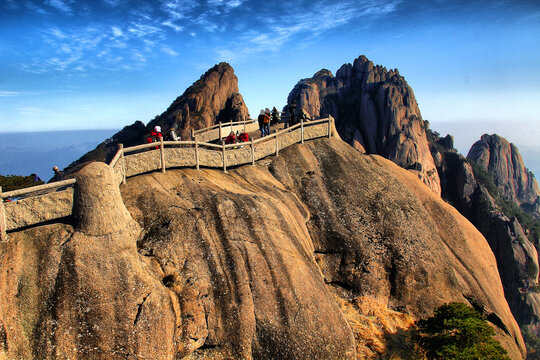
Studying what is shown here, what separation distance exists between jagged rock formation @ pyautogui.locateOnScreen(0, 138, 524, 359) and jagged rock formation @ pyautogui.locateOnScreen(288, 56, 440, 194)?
73.1 m

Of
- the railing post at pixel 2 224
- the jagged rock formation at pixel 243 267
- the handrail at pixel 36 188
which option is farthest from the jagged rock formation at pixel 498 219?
the railing post at pixel 2 224

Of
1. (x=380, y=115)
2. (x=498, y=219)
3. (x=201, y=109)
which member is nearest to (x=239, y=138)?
(x=201, y=109)

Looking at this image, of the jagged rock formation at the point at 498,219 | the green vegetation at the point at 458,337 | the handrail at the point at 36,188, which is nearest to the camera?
the handrail at the point at 36,188

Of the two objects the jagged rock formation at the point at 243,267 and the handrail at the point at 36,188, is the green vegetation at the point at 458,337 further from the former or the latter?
the handrail at the point at 36,188

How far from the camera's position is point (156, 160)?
20328 mm

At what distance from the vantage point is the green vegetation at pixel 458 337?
1694cm

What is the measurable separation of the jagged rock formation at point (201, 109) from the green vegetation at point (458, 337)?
67.5m

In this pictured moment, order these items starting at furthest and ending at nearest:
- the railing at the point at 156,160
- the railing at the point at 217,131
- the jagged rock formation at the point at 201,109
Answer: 1. the jagged rock formation at the point at 201,109
2. the railing at the point at 217,131
3. the railing at the point at 156,160

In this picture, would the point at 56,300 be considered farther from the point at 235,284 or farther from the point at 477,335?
the point at 477,335

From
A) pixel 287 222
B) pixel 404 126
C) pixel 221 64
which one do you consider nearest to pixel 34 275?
pixel 287 222

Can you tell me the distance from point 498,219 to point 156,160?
297 ft

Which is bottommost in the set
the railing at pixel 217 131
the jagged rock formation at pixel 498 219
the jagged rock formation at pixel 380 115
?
the jagged rock formation at pixel 498 219

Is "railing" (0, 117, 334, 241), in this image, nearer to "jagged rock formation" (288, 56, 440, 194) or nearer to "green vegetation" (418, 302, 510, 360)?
"green vegetation" (418, 302, 510, 360)

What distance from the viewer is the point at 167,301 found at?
14398 millimetres
